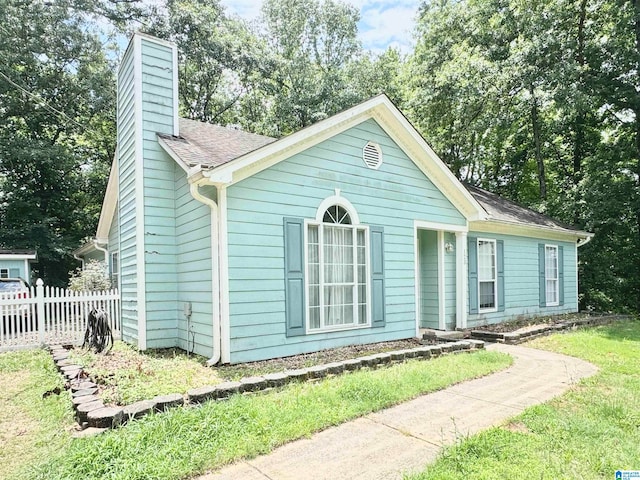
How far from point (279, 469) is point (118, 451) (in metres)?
1.25

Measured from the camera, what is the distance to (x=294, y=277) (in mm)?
6324

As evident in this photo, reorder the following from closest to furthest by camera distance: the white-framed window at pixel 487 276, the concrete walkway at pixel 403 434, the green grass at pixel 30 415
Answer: the concrete walkway at pixel 403 434, the green grass at pixel 30 415, the white-framed window at pixel 487 276

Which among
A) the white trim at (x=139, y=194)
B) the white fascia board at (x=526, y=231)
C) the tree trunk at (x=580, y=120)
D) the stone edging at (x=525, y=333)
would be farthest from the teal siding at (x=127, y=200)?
the tree trunk at (x=580, y=120)

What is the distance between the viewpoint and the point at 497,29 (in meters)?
15.9

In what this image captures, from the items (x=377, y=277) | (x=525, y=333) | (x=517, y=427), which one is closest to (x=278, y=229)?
(x=377, y=277)

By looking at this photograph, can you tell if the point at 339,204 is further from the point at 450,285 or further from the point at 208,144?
the point at 450,285

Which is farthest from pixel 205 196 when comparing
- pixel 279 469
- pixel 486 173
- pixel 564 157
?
pixel 486 173

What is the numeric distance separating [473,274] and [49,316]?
952 cm

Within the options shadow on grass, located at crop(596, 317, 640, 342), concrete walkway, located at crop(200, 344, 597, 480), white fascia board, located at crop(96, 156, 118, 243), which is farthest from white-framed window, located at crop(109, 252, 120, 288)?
shadow on grass, located at crop(596, 317, 640, 342)

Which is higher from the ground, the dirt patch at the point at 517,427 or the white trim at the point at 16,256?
the white trim at the point at 16,256

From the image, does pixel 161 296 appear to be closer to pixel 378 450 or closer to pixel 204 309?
pixel 204 309

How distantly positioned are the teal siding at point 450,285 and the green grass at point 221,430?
4.44 m

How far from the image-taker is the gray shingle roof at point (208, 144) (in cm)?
623

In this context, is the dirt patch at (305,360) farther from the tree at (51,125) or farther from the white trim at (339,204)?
the tree at (51,125)
